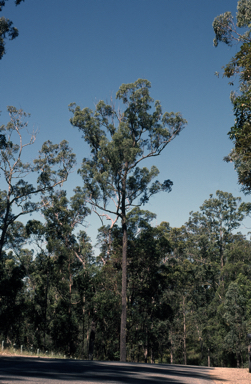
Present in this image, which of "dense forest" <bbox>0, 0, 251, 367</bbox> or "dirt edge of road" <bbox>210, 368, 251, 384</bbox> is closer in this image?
"dirt edge of road" <bbox>210, 368, 251, 384</bbox>

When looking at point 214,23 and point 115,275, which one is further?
point 115,275

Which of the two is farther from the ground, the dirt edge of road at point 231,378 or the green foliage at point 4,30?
the green foliage at point 4,30

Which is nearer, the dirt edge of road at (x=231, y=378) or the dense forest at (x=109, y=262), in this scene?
the dirt edge of road at (x=231, y=378)

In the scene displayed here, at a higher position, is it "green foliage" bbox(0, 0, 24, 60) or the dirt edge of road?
"green foliage" bbox(0, 0, 24, 60)

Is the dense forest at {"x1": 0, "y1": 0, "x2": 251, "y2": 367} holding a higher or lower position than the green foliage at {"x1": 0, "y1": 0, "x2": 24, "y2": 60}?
lower

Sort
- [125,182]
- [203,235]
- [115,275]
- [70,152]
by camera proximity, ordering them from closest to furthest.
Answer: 1. [125,182]
2. [115,275]
3. [70,152]
4. [203,235]

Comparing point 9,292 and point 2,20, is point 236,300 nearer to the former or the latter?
point 9,292

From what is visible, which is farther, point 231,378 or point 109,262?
point 109,262

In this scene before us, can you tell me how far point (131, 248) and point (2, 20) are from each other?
2021 centimetres

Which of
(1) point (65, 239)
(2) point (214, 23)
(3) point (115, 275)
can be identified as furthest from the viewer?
(1) point (65, 239)

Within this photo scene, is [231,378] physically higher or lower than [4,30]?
lower

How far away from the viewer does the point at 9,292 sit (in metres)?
33.2

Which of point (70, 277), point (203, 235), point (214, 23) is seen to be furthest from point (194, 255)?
point (214, 23)

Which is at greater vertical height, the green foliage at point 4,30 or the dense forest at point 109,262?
the green foliage at point 4,30
